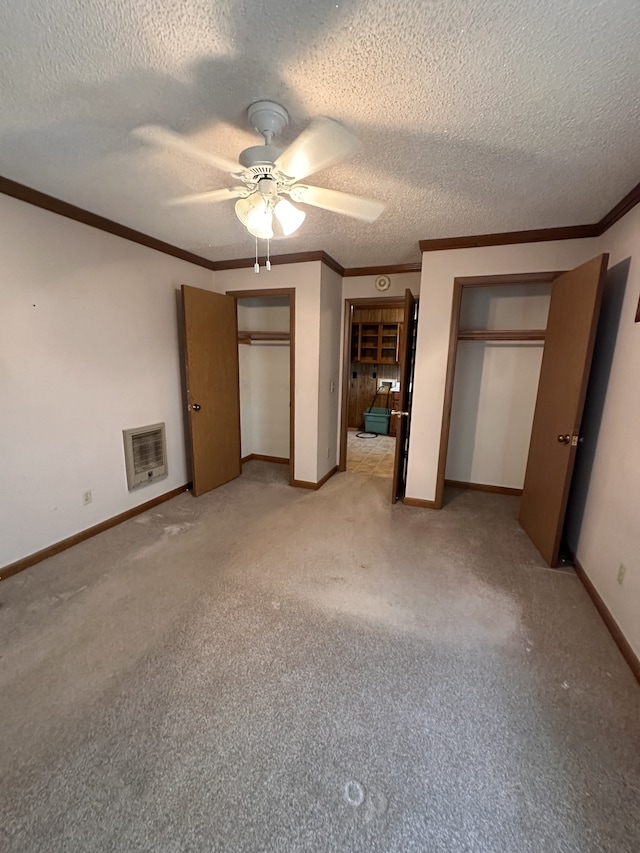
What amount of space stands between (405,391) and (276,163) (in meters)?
2.10

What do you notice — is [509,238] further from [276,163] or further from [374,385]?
[374,385]

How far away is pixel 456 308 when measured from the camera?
295 cm

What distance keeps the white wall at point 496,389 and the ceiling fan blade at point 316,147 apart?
8.36ft

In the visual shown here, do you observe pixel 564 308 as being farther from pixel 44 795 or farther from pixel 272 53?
pixel 44 795

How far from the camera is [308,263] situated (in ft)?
11.0

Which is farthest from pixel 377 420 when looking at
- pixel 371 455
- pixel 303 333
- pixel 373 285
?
pixel 303 333

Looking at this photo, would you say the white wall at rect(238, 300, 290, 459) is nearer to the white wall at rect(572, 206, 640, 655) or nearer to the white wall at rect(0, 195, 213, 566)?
the white wall at rect(0, 195, 213, 566)

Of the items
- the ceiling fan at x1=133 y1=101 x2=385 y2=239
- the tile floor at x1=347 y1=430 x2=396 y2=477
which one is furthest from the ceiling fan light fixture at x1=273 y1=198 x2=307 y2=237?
the tile floor at x1=347 y1=430 x2=396 y2=477

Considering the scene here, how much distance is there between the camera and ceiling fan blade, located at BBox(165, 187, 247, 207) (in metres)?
1.71

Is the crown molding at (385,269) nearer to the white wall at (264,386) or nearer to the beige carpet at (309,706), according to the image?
the white wall at (264,386)

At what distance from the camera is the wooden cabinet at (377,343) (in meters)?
6.40

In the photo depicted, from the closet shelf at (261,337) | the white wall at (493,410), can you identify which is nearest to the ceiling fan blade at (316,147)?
the white wall at (493,410)

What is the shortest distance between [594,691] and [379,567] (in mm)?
1193

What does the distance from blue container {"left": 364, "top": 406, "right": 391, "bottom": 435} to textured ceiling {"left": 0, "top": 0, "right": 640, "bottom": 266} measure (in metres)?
4.37
